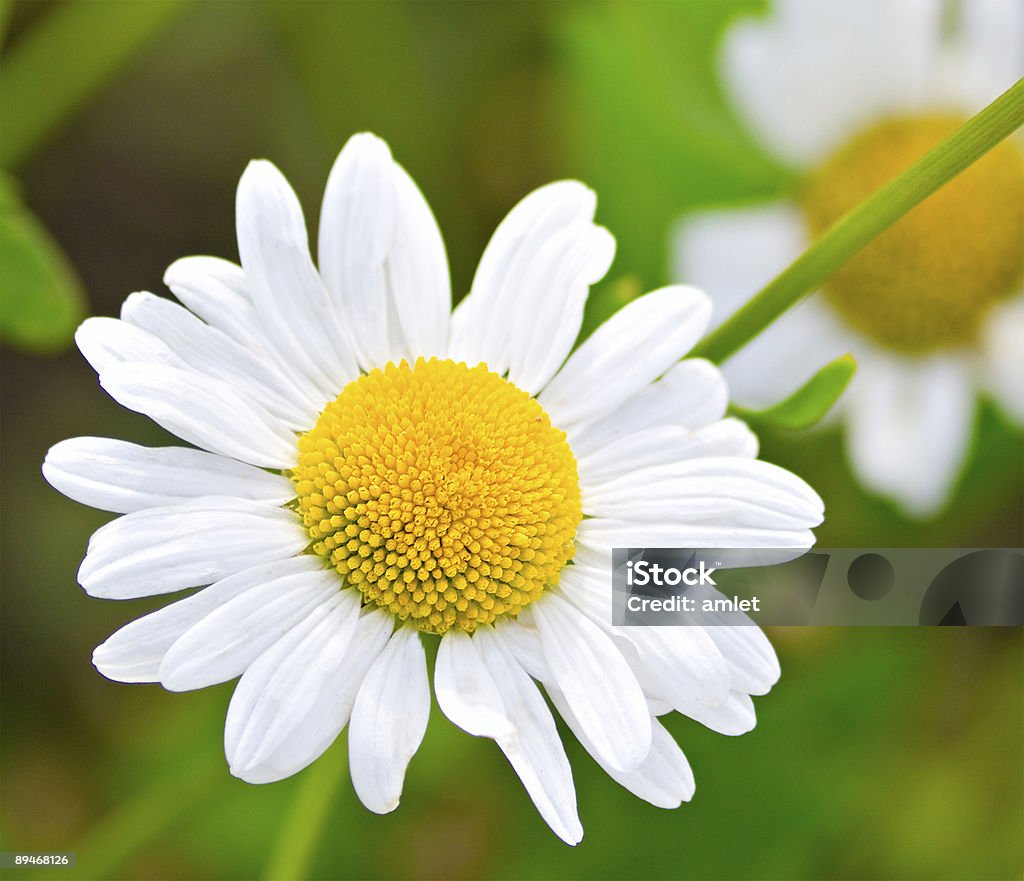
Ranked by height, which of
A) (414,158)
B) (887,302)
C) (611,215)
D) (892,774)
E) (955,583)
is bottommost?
(892,774)

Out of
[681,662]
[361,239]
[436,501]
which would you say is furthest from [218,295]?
[681,662]

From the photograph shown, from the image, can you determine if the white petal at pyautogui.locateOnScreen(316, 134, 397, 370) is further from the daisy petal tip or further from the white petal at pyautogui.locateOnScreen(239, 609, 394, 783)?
the white petal at pyautogui.locateOnScreen(239, 609, 394, 783)

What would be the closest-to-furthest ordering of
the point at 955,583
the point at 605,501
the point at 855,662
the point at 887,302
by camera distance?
the point at 605,501 → the point at 955,583 → the point at 887,302 → the point at 855,662

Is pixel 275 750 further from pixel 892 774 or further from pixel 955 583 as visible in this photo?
pixel 892 774

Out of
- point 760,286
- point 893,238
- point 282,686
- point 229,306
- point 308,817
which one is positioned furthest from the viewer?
point 760,286

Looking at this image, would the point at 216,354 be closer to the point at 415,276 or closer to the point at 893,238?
the point at 415,276

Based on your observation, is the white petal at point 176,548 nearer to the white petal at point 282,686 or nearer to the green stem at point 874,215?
the white petal at point 282,686

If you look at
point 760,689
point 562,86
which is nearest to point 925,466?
point 760,689
